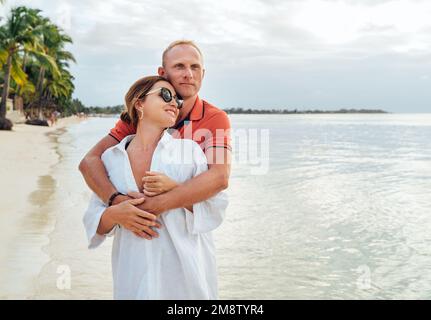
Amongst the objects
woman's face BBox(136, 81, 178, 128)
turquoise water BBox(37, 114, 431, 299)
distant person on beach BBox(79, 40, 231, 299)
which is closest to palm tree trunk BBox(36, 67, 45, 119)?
turquoise water BBox(37, 114, 431, 299)

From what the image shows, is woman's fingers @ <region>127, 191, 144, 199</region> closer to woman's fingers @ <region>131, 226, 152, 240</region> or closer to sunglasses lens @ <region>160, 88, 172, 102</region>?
woman's fingers @ <region>131, 226, 152, 240</region>

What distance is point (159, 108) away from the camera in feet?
6.71

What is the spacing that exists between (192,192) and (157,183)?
0.13 metres

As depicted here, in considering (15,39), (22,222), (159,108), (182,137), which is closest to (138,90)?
(159,108)

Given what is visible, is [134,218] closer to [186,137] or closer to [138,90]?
[186,137]

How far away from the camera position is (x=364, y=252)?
7.17 m

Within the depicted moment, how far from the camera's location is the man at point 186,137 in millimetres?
1969

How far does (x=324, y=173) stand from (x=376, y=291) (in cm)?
1154

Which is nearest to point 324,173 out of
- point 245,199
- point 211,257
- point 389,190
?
point 389,190

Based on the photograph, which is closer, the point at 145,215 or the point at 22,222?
the point at 145,215

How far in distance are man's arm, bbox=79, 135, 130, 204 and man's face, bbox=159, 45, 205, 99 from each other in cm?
41

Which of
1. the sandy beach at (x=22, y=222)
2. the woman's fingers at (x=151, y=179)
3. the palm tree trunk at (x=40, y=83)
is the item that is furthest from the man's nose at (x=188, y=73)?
the palm tree trunk at (x=40, y=83)

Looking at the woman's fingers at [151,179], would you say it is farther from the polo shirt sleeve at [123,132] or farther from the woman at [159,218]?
the polo shirt sleeve at [123,132]

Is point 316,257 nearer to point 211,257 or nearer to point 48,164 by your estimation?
point 211,257
